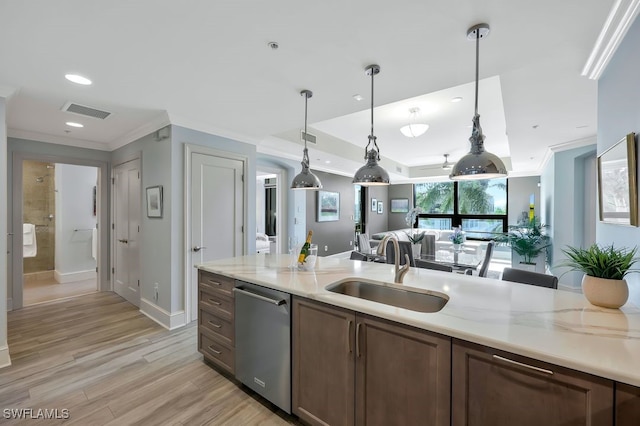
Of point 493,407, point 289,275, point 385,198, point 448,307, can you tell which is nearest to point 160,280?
point 289,275

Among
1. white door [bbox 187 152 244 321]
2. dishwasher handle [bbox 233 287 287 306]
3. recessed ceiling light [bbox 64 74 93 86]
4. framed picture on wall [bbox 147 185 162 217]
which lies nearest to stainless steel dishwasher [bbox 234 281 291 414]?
dishwasher handle [bbox 233 287 287 306]

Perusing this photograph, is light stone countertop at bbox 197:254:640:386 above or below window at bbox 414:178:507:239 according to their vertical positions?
below

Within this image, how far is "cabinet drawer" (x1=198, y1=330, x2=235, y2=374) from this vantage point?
2244 millimetres

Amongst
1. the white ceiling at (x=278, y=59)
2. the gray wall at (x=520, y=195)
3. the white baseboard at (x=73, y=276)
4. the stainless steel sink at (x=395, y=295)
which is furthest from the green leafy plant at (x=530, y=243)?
the white baseboard at (x=73, y=276)

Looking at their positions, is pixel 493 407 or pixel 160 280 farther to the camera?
pixel 160 280

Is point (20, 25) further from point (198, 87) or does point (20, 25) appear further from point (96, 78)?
point (198, 87)

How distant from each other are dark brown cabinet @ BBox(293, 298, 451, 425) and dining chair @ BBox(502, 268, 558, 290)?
57.4 inches

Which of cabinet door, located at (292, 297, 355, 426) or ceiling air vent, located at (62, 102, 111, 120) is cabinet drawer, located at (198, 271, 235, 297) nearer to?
cabinet door, located at (292, 297, 355, 426)

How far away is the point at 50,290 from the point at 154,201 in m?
3.16

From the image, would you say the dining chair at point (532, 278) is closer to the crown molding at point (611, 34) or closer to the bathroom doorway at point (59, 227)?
the crown molding at point (611, 34)

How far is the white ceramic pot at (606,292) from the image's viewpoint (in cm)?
135

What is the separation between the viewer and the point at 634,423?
2.86ft

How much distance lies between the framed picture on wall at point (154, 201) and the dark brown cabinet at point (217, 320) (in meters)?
1.34

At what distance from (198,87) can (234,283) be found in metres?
1.77
